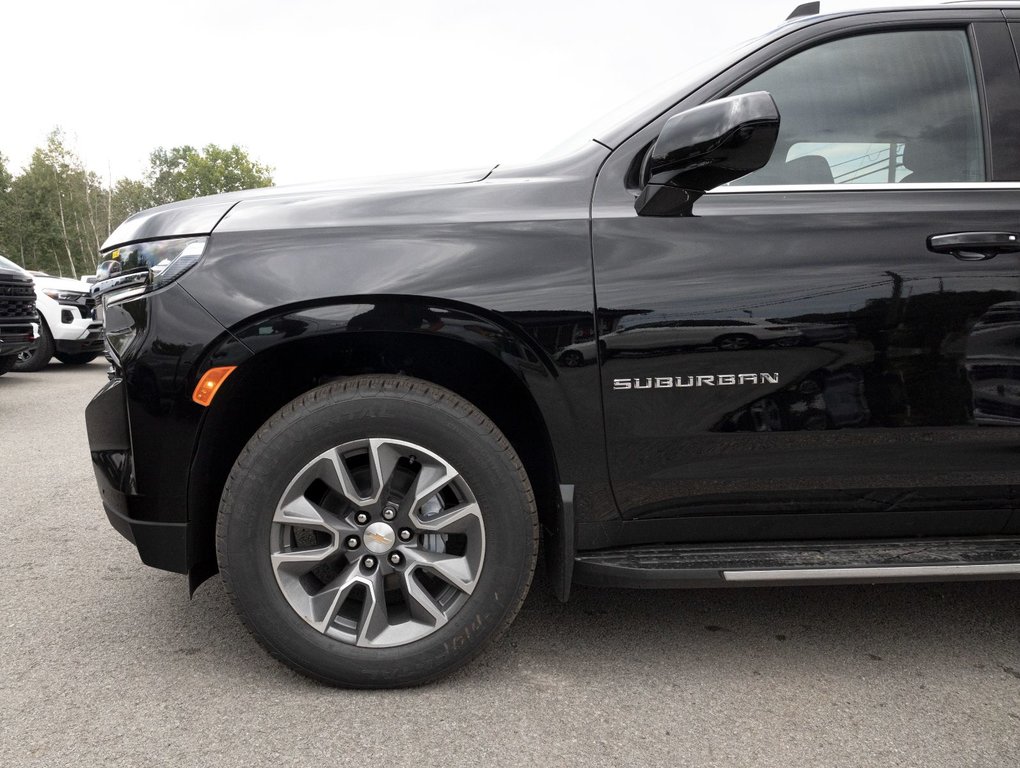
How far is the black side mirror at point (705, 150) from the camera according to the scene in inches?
75.6

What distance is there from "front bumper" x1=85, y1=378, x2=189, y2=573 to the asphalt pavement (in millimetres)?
369

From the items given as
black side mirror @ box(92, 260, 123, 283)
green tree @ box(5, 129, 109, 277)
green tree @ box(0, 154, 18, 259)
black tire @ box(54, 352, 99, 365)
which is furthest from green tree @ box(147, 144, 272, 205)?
black side mirror @ box(92, 260, 123, 283)

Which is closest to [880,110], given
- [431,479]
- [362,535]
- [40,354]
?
[431,479]

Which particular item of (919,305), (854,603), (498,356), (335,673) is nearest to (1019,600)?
(854,603)

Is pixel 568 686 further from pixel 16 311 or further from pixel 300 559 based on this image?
pixel 16 311

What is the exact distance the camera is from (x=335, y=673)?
213 cm

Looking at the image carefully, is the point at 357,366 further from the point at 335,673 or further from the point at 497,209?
the point at 335,673

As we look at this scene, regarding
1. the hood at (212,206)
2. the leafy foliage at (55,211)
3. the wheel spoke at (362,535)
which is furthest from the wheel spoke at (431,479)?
the leafy foliage at (55,211)

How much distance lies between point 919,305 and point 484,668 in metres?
1.56

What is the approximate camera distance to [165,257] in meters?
2.13

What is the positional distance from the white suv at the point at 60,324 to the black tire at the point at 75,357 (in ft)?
1.58

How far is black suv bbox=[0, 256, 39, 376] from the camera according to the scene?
24.4 ft

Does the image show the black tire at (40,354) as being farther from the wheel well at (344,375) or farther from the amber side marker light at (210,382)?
the amber side marker light at (210,382)

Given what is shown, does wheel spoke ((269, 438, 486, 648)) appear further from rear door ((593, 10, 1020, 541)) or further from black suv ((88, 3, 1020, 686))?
rear door ((593, 10, 1020, 541))
